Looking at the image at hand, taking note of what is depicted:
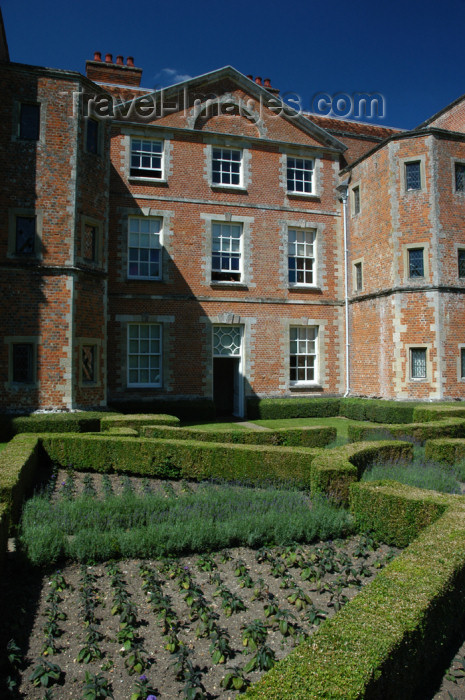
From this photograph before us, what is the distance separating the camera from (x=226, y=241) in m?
20.5

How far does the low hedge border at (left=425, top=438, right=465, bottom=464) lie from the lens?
10.5 m

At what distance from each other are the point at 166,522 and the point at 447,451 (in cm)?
661

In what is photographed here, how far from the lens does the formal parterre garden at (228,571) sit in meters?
3.75

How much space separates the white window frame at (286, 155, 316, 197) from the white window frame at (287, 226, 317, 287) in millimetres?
1619

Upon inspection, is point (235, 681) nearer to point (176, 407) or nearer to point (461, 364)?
point (176, 407)

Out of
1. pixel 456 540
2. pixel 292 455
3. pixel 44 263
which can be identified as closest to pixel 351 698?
pixel 456 540

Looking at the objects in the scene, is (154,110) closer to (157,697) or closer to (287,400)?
(287,400)

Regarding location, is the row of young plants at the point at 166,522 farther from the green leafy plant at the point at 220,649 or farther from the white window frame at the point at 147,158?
the white window frame at the point at 147,158

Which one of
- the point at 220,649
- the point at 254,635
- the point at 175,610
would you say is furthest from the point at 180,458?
the point at 220,649

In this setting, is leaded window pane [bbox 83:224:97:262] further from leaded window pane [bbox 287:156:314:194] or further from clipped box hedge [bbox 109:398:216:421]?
leaded window pane [bbox 287:156:314:194]

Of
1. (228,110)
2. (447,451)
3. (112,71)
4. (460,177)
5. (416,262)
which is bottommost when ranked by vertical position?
(447,451)

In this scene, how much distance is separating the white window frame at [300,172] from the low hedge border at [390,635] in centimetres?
1844

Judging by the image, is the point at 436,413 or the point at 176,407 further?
the point at 176,407

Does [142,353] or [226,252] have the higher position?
[226,252]
